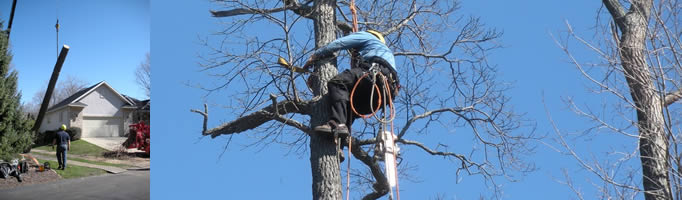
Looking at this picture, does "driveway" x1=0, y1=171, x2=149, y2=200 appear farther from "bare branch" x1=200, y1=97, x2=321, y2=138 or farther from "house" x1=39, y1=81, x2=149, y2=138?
"bare branch" x1=200, y1=97, x2=321, y2=138

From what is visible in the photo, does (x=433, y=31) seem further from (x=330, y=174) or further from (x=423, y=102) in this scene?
(x=330, y=174)

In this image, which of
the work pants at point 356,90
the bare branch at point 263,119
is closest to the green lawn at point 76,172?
the bare branch at point 263,119

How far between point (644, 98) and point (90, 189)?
4991 mm

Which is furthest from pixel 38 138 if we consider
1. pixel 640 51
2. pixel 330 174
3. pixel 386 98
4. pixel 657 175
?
pixel 657 175

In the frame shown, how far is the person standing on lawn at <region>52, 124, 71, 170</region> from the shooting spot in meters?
5.24

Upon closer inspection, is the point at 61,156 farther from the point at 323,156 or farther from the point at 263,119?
the point at 323,156

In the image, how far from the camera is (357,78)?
5.55m

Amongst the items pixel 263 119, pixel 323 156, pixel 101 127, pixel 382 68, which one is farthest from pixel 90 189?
pixel 382 68

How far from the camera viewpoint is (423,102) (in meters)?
8.12

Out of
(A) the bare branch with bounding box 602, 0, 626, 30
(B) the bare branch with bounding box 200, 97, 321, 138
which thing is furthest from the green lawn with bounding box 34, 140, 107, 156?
(A) the bare branch with bounding box 602, 0, 626, 30

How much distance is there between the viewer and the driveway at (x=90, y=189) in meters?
5.55

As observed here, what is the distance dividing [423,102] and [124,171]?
3.79 metres

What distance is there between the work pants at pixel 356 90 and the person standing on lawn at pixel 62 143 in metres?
2.19

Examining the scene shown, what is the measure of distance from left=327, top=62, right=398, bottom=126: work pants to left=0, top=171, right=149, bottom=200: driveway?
1.95 metres
